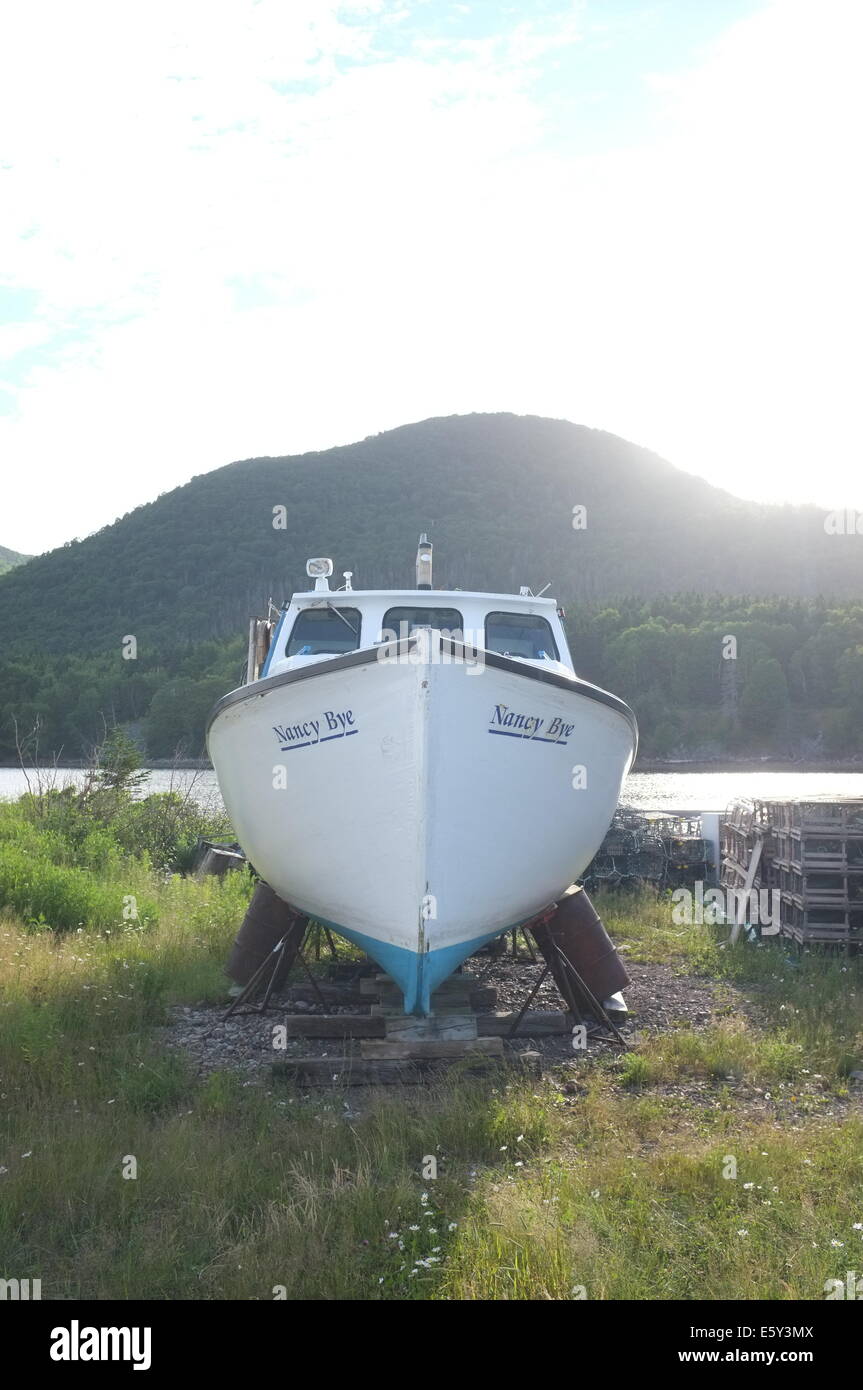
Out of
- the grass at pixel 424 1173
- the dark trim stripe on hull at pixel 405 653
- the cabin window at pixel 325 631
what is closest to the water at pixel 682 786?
the cabin window at pixel 325 631

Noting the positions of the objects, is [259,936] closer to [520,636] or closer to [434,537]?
[520,636]

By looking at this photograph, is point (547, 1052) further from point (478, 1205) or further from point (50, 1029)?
point (50, 1029)

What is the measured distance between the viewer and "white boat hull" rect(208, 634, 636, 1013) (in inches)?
237

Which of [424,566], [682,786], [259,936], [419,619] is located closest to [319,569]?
[424,566]

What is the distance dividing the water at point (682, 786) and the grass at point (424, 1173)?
16384 mm

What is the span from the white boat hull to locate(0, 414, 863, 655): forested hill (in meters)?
80.5

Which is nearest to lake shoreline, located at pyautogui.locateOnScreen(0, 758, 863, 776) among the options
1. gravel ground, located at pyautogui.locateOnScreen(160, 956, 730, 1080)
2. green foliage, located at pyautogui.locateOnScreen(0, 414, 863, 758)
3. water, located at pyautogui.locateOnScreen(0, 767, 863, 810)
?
green foliage, located at pyautogui.locateOnScreen(0, 414, 863, 758)

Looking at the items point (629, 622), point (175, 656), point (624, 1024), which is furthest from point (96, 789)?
point (629, 622)

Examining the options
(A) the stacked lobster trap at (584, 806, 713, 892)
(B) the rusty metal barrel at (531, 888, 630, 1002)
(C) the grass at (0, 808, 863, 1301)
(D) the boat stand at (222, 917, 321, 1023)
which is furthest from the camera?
(A) the stacked lobster trap at (584, 806, 713, 892)

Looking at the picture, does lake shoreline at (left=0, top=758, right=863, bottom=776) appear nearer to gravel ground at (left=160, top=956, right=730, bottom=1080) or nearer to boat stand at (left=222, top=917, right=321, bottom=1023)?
gravel ground at (left=160, top=956, right=730, bottom=1080)

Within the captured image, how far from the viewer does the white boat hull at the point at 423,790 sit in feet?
19.8

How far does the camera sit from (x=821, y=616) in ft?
298

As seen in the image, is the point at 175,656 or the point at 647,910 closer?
the point at 647,910

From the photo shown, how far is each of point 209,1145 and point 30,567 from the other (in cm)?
11455
